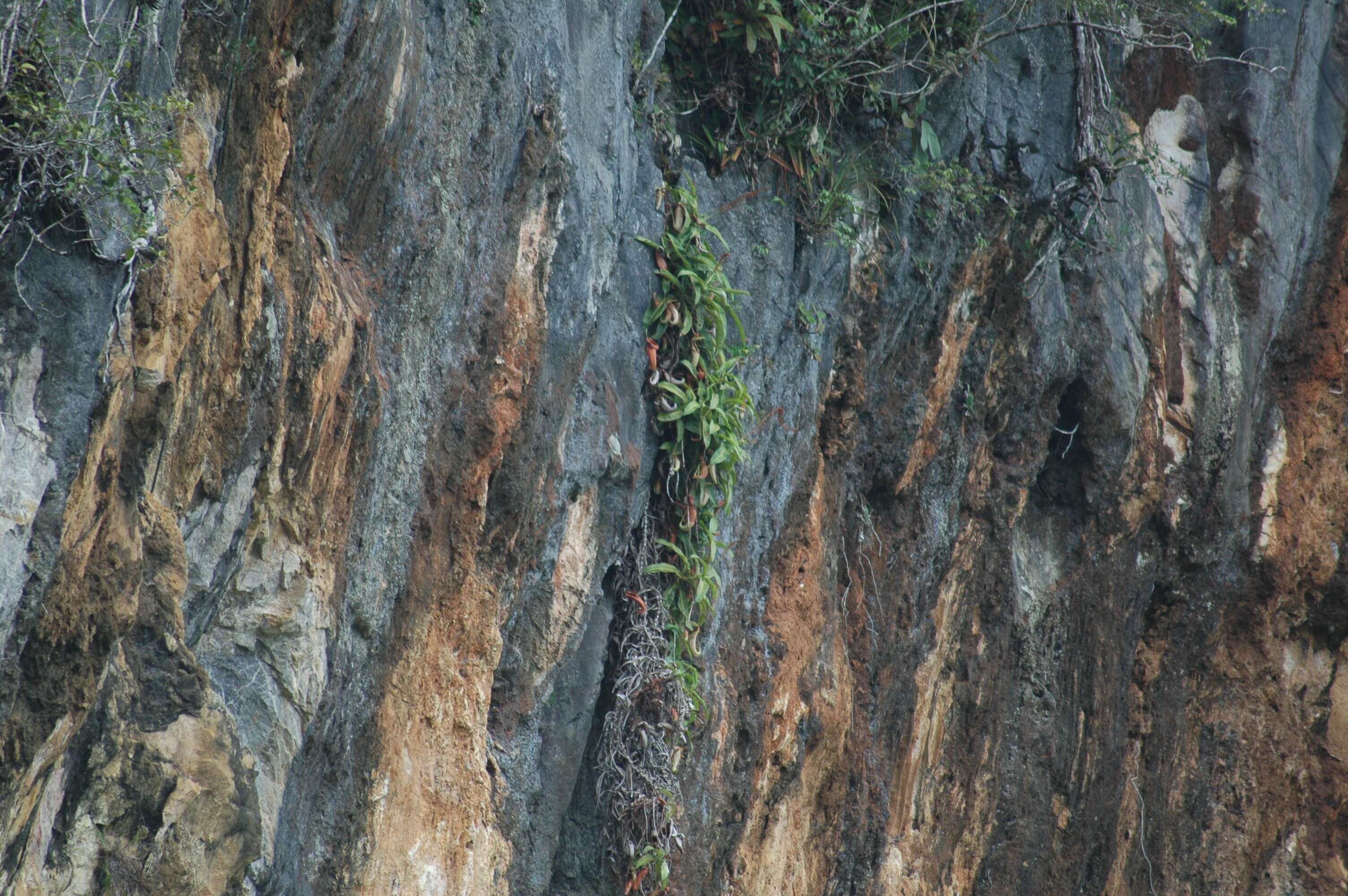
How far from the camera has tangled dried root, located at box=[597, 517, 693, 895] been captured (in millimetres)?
4355

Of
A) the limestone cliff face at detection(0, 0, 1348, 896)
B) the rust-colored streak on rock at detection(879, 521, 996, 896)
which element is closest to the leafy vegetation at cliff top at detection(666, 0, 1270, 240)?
the limestone cliff face at detection(0, 0, 1348, 896)

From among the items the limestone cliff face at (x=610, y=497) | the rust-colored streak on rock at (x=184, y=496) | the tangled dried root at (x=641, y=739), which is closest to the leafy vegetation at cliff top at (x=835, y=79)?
the limestone cliff face at (x=610, y=497)

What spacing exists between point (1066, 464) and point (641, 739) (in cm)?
366

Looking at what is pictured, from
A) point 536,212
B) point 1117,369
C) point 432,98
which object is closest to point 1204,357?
point 1117,369

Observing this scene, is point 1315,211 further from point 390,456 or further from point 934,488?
point 390,456

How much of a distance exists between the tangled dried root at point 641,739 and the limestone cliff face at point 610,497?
10cm

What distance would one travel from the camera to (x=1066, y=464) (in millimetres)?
6906

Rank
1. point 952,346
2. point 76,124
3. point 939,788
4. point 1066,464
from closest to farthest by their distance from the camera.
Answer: point 76,124
point 952,346
point 939,788
point 1066,464

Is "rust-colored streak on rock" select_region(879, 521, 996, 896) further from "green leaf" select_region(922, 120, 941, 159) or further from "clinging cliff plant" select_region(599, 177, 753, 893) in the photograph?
"green leaf" select_region(922, 120, 941, 159)

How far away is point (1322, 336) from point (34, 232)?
25.7ft

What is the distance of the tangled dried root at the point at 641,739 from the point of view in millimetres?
4355

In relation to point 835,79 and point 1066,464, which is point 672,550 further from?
point 1066,464

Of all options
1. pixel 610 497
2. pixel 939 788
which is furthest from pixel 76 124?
pixel 939 788

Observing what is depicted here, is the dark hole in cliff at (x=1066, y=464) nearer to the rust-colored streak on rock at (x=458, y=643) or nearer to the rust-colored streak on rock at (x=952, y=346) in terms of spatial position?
the rust-colored streak on rock at (x=952, y=346)
